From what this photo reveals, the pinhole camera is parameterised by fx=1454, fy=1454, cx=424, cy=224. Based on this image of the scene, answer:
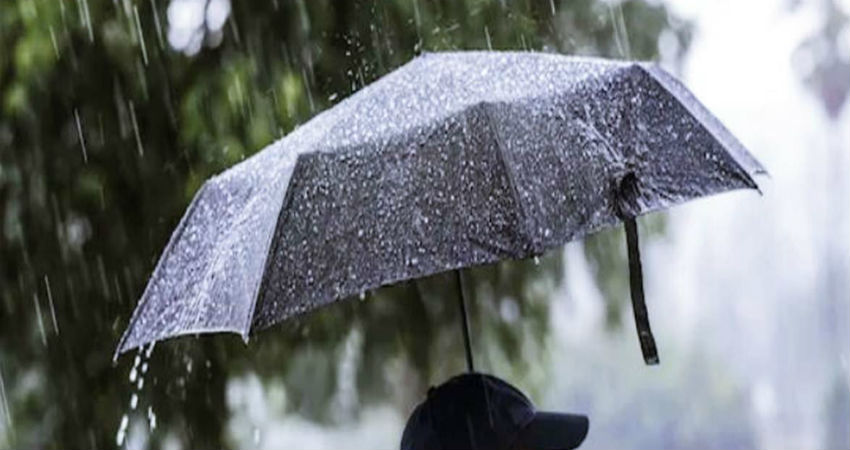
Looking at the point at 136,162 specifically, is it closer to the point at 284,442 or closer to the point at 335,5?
the point at 335,5

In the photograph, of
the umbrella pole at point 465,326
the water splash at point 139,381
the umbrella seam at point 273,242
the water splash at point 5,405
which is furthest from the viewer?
the water splash at point 5,405

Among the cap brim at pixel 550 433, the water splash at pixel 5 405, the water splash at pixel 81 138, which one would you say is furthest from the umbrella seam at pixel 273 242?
the water splash at pixel 5 405

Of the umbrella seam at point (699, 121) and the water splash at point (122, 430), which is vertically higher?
the umbrella seam at point (699, 121)

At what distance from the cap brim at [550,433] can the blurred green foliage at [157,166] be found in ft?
7.19

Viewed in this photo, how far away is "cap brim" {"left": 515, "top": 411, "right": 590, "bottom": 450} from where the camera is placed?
2.29m

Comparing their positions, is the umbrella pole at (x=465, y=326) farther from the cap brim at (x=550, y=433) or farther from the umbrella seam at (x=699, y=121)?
the umbrella seam at (x=699, y=121)

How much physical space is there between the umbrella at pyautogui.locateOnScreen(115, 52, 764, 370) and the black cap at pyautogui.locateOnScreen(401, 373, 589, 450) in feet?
0.65

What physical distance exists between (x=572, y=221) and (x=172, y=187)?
2545 mm

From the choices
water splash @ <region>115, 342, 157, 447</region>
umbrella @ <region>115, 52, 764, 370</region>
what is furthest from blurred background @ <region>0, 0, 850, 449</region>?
umbrella @ <region>115, 52, 764, 370</region>

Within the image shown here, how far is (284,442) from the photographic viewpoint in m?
4.95

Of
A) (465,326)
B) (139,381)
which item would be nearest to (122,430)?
(139,381)

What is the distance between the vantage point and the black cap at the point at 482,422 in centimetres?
228

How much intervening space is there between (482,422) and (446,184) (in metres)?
0.42

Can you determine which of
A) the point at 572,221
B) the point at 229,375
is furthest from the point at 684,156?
the point at 229,375
